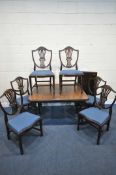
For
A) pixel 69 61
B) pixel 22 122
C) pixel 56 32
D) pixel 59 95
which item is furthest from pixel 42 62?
pixel 22 122

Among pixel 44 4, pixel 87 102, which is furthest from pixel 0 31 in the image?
pixel 87 102

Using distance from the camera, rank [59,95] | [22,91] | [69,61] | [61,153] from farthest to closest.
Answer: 1. [69,61]
2. [22,91]
3. [59,95]
4. [61,153]

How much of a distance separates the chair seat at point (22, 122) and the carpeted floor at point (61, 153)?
0.38 metres

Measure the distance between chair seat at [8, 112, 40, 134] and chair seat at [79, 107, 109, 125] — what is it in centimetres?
84

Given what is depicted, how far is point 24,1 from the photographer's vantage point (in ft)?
10.4

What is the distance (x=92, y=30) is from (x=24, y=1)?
5.27 ft

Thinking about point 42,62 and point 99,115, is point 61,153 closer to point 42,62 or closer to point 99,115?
point 99,115

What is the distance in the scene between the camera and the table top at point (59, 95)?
2.81 metres

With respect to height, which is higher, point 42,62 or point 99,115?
point 42,62

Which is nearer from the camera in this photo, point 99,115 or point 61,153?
point 61,153

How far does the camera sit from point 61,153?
7.39ft

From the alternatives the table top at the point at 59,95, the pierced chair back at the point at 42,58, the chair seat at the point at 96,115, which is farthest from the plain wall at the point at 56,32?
the chair seat at the point at 96,115

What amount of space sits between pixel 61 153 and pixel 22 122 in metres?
0.75

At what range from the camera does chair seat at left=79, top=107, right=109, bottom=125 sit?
7.80 ft
